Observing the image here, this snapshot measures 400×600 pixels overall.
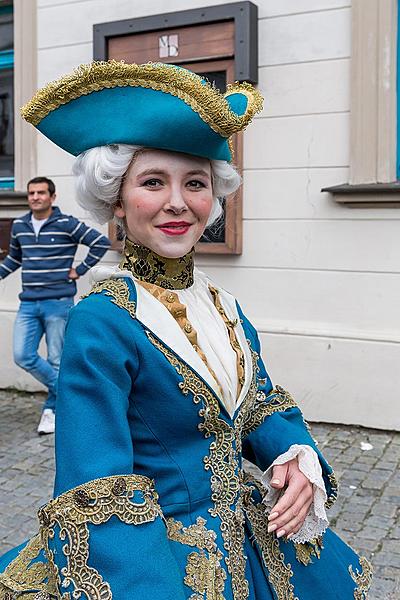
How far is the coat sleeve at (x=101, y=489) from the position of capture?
129 centimetres

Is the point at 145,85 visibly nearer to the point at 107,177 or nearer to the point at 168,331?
the point at 107,177

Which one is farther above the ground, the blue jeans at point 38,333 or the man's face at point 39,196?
the man's face at point 39,196

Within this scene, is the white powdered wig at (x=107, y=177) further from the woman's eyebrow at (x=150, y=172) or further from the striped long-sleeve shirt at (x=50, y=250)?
the striped long-sleeve shirt at (x=50, y=250)

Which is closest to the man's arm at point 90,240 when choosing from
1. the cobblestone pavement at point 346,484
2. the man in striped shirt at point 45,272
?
the man in striped shirt at point 45,272

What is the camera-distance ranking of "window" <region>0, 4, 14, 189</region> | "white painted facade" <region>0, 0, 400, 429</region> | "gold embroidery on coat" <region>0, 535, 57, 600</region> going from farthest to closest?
"window" <region>0, 4, 14, 189</region>
"white painted facade" <region>0, 0, 400, 429</region>
"gold embroidery on coat" <region>0, 535, 57, 600</region>

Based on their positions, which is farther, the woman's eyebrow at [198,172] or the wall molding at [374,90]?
the wall molding at [374,90]

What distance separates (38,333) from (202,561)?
12.8 ft

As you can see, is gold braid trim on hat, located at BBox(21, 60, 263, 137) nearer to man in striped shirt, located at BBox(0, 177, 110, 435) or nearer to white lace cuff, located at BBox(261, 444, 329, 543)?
white lace cuff, located at BBox(261, 444, 329, 543)

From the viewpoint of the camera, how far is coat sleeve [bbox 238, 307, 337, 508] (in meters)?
1.78

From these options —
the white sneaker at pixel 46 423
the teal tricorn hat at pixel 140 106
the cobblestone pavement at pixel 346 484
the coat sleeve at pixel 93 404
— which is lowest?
the cobblestone pavement at pixel 346 484

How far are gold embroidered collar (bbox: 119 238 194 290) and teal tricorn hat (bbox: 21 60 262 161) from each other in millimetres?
248

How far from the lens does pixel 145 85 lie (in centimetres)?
152

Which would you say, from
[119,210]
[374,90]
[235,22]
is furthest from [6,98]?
[119,210]

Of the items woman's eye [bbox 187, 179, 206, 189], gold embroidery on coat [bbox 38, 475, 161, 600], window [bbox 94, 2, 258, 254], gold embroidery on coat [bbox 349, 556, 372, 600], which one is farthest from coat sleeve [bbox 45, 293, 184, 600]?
window [bbox 94, 2, 258, 254]
